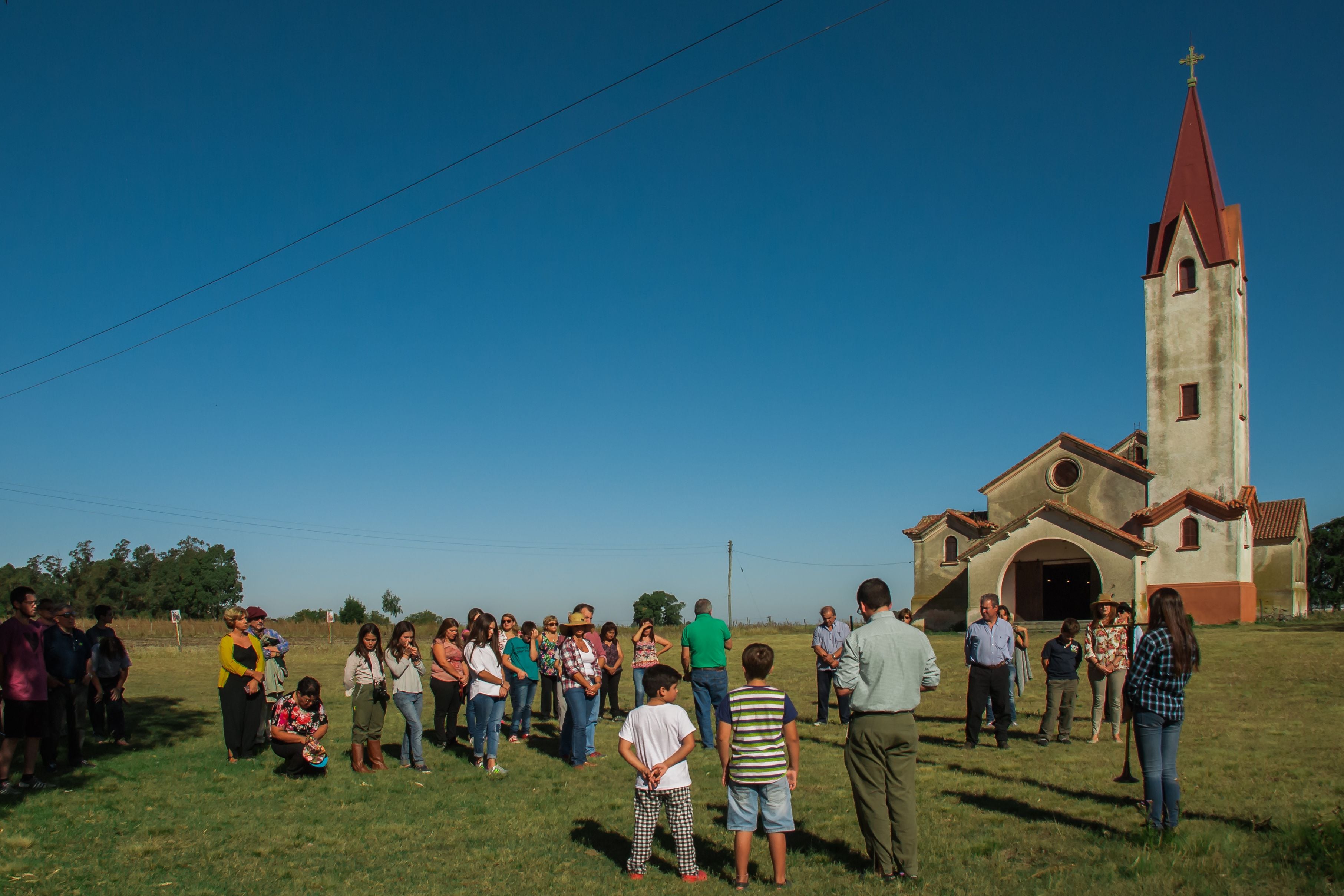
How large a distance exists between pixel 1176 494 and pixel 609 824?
42252mm

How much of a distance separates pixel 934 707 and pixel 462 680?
8848 mm

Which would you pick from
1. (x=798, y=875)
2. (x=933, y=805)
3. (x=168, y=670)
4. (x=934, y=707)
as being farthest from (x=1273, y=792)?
(x=168, y=670)

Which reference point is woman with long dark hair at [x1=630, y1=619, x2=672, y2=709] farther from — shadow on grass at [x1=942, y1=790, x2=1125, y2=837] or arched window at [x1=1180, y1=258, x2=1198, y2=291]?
arched window at [x1=1180, y1=258, x2=1198, y2=291]

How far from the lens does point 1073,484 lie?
45.4 m

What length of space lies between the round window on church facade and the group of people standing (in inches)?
1647

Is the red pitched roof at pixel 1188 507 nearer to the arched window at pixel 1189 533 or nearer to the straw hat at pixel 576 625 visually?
the arched window at pixel 1189 533

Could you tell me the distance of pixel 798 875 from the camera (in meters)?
6.75

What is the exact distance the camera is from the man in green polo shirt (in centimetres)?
1229

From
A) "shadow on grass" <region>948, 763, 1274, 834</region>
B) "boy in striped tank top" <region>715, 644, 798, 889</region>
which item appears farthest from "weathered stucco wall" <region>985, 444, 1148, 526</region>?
"boy in striped tank top" <region>715, 644, 798, 889</region>

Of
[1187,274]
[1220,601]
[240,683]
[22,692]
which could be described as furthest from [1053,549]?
[22,692]

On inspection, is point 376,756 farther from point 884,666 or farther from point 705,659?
point 884,666

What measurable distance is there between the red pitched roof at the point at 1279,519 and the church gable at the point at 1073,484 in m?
8.99

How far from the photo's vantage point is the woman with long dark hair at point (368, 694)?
11.1 metres

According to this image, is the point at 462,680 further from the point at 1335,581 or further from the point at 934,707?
the point at 1335,581
